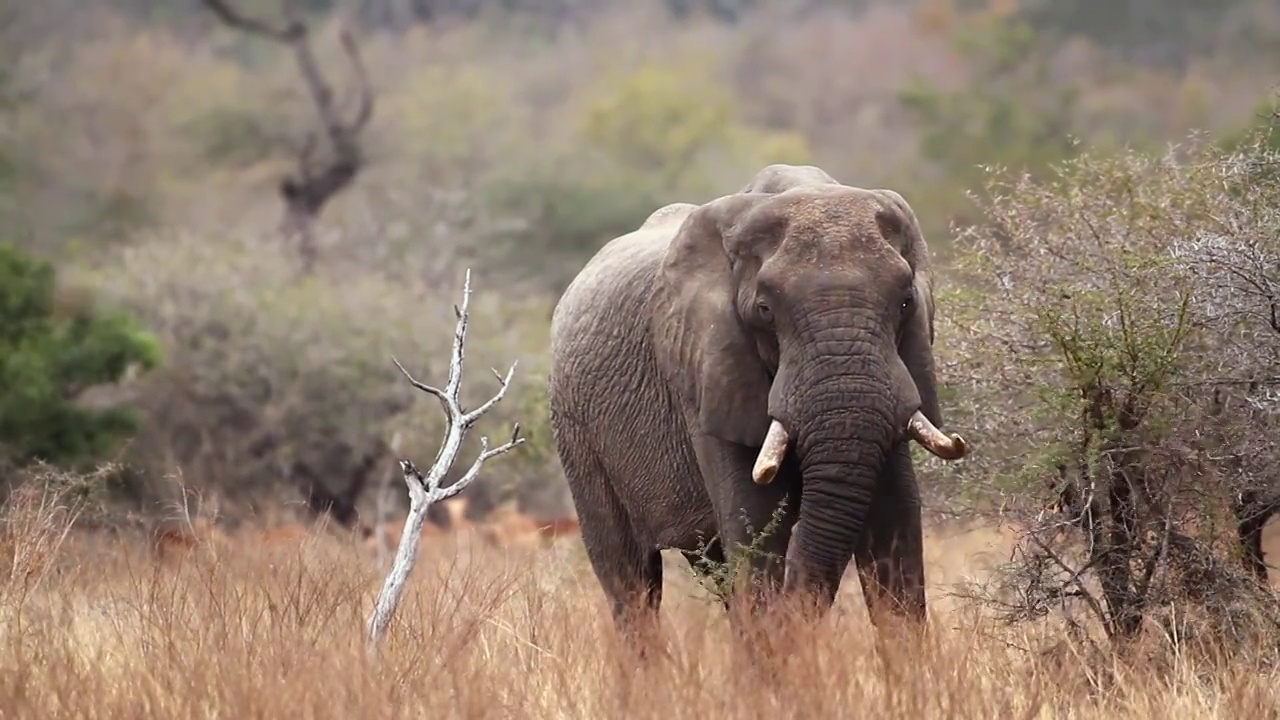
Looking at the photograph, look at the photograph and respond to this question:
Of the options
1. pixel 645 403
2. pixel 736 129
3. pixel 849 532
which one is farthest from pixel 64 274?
pixel 736 129

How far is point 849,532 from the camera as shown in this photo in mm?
7445

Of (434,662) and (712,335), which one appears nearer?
(434,662)

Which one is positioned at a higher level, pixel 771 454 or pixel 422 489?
pixel 771 454

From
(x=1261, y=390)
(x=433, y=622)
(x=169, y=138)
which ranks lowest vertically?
(x=169, y=138)

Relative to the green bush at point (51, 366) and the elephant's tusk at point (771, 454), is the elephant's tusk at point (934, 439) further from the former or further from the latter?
the green bush at point (51, 366)

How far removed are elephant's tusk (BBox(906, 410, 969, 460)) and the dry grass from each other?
1.86 feet

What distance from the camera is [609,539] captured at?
9.53 m

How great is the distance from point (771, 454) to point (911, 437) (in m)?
0.50

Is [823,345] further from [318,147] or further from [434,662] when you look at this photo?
[318,147]

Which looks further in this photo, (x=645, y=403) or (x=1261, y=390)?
(x=645, y=403)

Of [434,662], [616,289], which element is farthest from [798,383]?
[616,289]

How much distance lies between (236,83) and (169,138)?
1864 mm

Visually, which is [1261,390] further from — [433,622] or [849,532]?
[433,622]

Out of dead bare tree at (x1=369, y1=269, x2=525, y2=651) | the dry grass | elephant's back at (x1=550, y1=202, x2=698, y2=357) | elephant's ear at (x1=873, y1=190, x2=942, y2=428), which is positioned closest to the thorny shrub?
the dry grass
